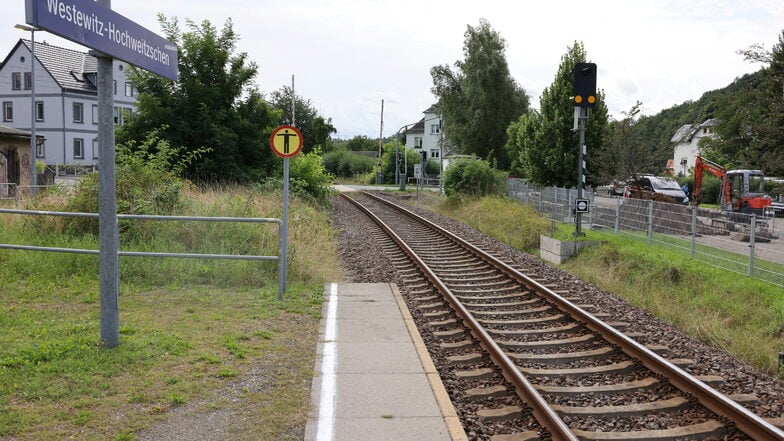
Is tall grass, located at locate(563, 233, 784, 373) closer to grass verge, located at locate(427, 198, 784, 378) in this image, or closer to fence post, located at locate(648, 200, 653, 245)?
grass verge, located at locate(427, 198, 784, 378)

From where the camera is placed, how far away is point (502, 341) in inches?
332

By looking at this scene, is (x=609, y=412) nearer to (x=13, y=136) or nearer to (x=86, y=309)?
(x=86, y=309)

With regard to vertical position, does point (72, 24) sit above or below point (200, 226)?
above

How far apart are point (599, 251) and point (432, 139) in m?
79.9

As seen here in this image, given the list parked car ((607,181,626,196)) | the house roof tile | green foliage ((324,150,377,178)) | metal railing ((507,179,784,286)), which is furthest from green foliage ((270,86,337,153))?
metal railing ((507,179,784,286))

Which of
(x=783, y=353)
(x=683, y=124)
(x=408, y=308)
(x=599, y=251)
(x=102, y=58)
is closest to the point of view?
(x=102, y=58)

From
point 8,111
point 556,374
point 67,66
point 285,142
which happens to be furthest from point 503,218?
point 8,111

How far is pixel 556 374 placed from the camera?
7191mm

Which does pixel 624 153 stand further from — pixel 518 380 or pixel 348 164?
Answer: pixel 348 164

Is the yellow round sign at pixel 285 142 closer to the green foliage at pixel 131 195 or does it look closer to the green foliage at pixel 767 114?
the green foliage at pixel 131 195

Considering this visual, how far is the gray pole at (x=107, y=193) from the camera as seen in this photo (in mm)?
6410

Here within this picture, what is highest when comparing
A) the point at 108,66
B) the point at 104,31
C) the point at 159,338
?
the point at 104,31

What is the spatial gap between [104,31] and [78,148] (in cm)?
5526

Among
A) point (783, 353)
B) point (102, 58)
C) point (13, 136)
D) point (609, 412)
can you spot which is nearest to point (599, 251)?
point (783, 353)
